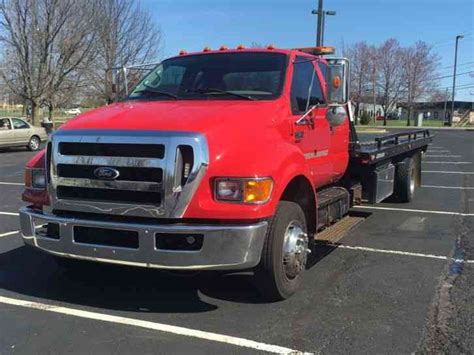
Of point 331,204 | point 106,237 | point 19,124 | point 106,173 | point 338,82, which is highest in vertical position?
point 338,82

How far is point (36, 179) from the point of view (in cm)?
517

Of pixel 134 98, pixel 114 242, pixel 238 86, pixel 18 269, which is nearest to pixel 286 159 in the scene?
pixel 238 86

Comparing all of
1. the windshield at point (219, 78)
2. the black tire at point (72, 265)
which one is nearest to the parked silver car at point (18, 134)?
the windshield at point (219, 78)

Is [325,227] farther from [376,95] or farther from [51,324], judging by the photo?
[376,95]

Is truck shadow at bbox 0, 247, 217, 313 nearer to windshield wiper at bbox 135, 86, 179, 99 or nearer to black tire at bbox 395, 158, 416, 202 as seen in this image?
windshield wiper at bbox 135, 86, 179, 99

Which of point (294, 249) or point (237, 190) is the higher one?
point (237, 190)

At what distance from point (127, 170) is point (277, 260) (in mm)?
1425

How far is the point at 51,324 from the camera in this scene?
4.55m

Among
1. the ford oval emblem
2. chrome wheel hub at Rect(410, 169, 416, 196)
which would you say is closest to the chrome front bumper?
the ford oval emblem

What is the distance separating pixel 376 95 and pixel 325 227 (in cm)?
7321

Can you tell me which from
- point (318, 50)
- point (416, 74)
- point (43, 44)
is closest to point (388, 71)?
point (416, 74)

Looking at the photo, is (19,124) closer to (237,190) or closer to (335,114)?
(335,114)

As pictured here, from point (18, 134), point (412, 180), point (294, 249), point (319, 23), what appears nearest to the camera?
point (294, 249)

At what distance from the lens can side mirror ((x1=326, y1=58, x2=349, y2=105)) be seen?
6047 mm
